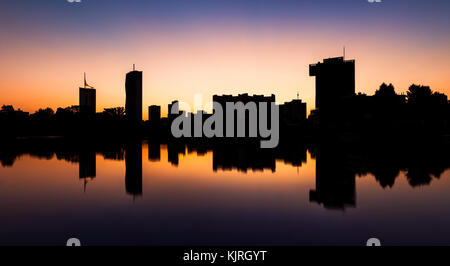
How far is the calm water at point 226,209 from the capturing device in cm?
1393

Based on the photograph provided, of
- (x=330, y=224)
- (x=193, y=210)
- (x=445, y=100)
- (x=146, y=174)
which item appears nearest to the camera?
(x=330, y=224)

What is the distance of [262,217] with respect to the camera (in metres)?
17.1

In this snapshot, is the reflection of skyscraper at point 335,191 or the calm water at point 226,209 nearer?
the calm water at point 226,209

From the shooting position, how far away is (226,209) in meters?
19.1

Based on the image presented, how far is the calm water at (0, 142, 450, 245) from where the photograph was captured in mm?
13930

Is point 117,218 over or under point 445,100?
under

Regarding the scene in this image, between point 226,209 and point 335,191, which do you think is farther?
point 335,191

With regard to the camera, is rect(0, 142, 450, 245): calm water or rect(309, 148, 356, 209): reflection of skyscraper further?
rect(309, 148, 356, 209): reflection of skyscraper
